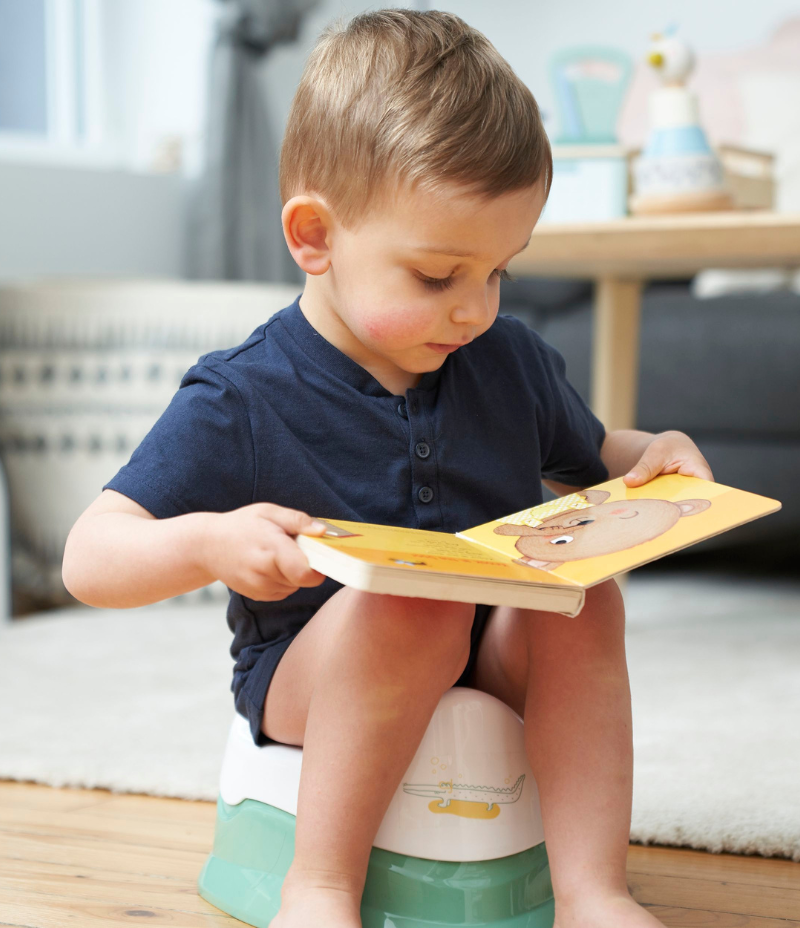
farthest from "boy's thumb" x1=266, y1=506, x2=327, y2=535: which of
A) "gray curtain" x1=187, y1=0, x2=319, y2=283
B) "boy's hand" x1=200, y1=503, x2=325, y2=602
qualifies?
"gray curtain" x1=187, y1=0, x2=319, y2=283

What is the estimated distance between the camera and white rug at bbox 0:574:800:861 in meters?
0.85

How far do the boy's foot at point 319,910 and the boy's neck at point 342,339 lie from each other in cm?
32

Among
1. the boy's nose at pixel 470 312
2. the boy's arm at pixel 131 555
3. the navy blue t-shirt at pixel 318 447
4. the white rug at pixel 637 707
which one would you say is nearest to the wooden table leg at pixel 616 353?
Answer: the white rug at pixel 637 707

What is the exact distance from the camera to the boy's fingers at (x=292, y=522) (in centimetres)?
55

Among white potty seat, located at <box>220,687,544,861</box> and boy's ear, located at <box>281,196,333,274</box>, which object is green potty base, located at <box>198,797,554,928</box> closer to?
white potty seat, located at <box>220,687,544,861</box>

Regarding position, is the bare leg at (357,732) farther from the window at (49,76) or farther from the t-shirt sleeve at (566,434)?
the window at (49,76)

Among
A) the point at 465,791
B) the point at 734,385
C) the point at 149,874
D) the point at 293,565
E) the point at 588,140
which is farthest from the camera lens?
the point at 734,385

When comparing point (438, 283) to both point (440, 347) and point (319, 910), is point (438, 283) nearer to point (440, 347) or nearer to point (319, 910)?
point (440, 347)

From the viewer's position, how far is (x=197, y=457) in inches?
25.3

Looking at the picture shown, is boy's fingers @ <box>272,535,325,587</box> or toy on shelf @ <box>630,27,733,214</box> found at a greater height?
toy on shelf @ <box>630,27,733,214</box>

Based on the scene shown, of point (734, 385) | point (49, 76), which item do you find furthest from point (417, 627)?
point (49, 76)

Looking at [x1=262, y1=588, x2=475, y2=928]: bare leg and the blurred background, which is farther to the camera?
the blurred background

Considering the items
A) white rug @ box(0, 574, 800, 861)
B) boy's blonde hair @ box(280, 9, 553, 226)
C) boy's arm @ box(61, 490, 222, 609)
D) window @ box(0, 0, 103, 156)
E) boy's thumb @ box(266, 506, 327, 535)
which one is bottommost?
white rug @ box(0, 574, 800, 861)

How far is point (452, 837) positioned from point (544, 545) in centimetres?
19
